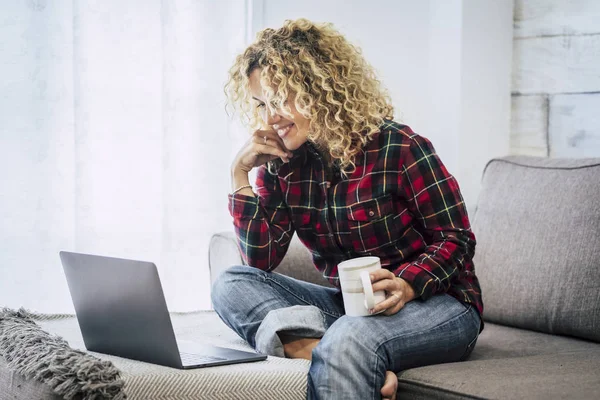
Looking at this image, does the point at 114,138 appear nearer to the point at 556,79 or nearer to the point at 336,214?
the point at 336,214

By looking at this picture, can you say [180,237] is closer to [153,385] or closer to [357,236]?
[357,236]

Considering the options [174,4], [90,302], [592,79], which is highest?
[174,4]

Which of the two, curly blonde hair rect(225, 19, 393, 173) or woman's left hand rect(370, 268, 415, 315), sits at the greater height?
curly blonde hair rect(225, 19, 393, 173)

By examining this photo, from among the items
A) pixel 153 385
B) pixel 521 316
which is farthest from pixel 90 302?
pixel 521 316

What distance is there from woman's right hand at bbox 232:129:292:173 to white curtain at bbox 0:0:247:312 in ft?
2.20

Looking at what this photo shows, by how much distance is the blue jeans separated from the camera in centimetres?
139

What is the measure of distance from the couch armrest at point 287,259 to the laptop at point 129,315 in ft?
1.48

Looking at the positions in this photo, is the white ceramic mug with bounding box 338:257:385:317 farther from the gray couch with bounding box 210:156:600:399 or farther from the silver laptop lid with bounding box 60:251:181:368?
the silver laptop lid with bounding box 60:251:181:368

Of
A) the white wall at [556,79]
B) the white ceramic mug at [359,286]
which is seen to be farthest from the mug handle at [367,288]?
the white wall at [556,79]

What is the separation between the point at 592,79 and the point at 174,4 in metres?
1.26

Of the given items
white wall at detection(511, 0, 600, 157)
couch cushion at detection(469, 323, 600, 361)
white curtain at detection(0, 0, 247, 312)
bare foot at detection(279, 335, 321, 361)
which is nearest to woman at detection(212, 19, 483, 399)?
bare foot at detection(279, 335, 321, 361)

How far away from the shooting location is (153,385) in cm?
134

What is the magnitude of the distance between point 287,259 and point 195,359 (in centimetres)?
62

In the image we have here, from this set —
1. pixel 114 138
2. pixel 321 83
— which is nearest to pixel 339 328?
pixel 321 83
